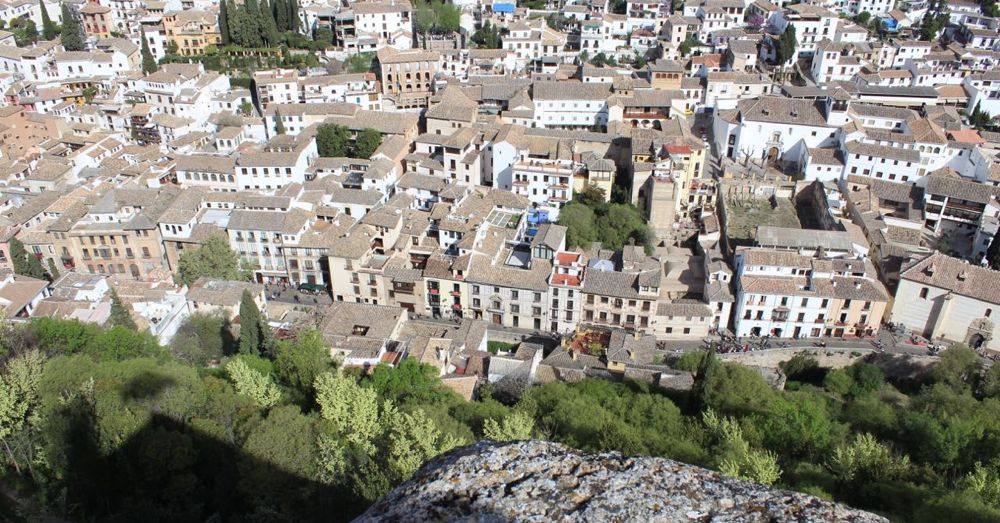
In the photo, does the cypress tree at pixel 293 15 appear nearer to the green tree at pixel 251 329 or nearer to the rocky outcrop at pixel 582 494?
the green tree at pixel 251 329

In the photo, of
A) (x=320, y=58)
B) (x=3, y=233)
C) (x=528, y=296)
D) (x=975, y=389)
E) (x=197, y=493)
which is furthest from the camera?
(x=320, y=58)

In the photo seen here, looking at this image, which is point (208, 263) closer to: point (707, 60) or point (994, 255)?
point (994, 255)

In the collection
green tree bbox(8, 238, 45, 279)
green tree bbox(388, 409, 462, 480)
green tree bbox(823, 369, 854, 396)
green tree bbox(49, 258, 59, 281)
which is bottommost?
green tree bbox(823, 369, 854, 396)

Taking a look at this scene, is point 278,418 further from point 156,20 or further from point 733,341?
point 156,20

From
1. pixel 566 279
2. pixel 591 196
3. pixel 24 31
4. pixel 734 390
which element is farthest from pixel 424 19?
pixel 734 390

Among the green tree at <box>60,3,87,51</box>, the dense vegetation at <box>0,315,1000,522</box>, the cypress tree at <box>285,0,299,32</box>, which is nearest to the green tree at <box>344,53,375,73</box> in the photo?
the cypress tree at <box>285,0,299,32</box>

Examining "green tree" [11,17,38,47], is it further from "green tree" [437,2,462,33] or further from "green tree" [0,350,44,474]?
"green tree" [0,350,44,474]

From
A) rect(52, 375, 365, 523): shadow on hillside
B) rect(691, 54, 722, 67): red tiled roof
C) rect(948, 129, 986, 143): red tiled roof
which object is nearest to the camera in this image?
rect(52, 375, 365, 523): shadow on hillside

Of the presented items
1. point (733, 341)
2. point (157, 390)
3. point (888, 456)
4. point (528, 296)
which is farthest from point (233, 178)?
point (888, 456)
